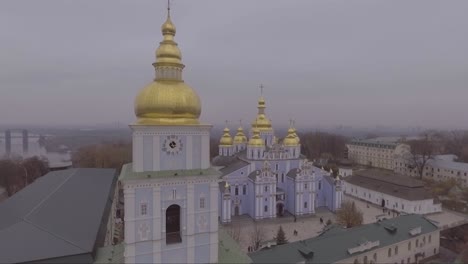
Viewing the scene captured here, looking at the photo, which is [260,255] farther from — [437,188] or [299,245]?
[437,188]

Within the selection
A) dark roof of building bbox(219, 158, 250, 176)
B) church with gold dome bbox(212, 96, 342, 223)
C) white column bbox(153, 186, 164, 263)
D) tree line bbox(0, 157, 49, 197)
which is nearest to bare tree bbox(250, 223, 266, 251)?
church with gold dome bbox(212, 96, 342, 223)

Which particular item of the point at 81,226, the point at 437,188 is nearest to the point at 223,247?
the point at 81,226

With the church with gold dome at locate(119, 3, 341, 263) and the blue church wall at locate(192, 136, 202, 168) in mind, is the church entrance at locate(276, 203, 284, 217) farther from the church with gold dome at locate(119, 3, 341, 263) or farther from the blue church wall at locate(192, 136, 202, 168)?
the blue church wall at locate(192, 136, 202, 168)

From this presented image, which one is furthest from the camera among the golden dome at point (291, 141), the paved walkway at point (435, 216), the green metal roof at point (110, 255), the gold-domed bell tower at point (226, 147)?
the gold-domed bell tower at point (226, 147)

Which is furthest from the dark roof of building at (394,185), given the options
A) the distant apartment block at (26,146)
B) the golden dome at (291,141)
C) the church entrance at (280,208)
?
the distant apartment block at (26,146)

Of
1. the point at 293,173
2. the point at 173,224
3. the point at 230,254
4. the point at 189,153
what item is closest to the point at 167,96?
the point at 189,153

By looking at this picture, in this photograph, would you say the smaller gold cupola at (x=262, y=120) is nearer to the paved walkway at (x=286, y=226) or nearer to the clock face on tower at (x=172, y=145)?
the paved walkway at (x=286, y=226)
